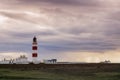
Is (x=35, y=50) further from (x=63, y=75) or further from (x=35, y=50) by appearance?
(x=63, y=75)

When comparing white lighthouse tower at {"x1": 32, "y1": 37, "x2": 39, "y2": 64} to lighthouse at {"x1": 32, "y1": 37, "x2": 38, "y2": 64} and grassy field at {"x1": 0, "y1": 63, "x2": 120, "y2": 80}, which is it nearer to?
lighthouse at {"x1": 32, "y1": 37, "x2": 38, "y2": 64}

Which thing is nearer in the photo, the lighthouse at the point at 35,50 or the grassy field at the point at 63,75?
the grassy field at the point at 63,75

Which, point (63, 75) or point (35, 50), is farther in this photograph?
point (35, 50)

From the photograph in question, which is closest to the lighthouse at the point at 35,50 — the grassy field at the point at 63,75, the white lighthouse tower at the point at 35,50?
the white lighthouse tower at the point at 35,50

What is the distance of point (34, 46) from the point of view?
6650 cm

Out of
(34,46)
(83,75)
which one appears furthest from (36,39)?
(83,75)

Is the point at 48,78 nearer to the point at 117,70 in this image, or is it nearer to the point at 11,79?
the point at 11,79

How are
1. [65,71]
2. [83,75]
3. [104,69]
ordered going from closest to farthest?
[83,75]
[65,71]
[104,69]

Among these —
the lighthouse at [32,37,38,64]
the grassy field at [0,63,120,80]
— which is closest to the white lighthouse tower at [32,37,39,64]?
the lighthouse at [32,37,38,64]

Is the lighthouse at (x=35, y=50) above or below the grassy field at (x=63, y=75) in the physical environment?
above

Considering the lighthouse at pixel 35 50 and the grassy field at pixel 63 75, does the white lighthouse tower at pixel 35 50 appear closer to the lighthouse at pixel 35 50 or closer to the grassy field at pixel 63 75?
the lighthouse at pixel 35 50

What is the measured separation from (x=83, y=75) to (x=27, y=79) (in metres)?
8.55

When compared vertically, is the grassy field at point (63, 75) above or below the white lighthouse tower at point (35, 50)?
below

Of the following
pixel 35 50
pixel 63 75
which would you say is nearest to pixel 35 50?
pixel 35 50
